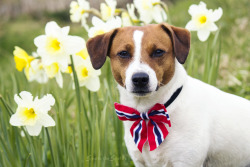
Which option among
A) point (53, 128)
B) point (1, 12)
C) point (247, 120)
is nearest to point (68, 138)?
point (53, 128)

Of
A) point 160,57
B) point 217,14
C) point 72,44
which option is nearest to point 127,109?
point 160,57

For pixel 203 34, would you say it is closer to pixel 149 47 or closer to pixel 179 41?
pixel 179 41

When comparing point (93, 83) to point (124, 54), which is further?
point (93, 83)

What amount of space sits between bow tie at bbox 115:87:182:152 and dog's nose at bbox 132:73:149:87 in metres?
0.24

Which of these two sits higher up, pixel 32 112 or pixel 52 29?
pixel 52 29

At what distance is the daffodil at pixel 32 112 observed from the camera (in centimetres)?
199

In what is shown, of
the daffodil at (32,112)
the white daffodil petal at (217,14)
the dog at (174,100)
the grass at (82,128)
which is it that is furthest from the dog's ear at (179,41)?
the daffodil at (32,112)

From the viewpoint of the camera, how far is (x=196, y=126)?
2.14 meters

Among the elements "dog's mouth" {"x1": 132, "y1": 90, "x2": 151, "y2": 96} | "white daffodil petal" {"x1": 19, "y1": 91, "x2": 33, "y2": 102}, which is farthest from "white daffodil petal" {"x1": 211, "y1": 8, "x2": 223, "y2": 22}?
"white daffodil petal" {"x1": 19, "y1": 91, "x2": 33, "y2": 102}

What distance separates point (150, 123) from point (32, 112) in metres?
0.80

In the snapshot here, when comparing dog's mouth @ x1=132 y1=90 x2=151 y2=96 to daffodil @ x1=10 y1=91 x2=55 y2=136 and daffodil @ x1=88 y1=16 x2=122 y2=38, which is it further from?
daffodil @ x1=88 y1=16 x2=122 y2=38

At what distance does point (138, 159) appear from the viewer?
234cm

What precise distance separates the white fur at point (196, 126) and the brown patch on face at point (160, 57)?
5 centimetres

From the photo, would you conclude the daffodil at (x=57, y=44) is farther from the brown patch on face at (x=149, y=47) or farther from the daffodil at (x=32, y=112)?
the daffodil at (x=32, y=112)
